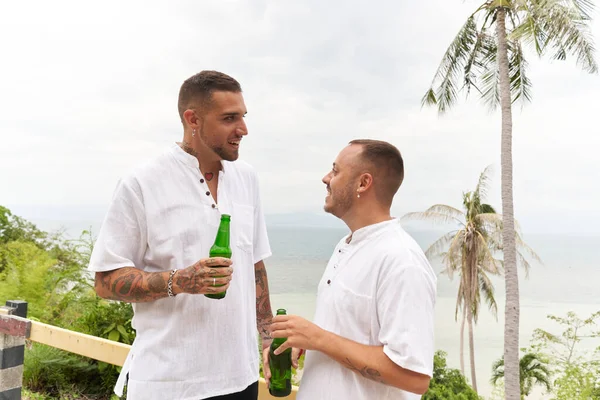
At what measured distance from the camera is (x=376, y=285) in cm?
148

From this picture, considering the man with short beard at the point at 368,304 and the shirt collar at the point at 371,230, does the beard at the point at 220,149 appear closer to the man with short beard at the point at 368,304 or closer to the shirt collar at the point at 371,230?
the man with short beard at the point at 368,304

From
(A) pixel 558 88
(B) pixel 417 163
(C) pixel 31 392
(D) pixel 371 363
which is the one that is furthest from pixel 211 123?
(A) pixel 558 88

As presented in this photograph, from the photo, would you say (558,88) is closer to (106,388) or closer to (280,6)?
(280,6)

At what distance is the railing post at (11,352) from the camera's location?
3195 mm

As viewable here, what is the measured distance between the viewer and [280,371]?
1810 millimetres

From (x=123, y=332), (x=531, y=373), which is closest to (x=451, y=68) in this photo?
(x=123, y=332)

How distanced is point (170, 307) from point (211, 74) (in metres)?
0.85

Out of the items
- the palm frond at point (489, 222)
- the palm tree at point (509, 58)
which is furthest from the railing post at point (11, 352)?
the palm frond at point (489, 222)

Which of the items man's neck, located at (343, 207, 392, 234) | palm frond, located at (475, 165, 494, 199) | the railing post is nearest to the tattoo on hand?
man's neck, located at (343, 207, 392, 234)

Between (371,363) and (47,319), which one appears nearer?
(371,363)

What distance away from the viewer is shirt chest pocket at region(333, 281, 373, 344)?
1488 millimetres

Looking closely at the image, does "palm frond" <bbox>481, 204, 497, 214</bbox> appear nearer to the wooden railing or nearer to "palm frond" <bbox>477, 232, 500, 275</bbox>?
"palm frond" <bbox>477, 232, 500, 275</bbox>

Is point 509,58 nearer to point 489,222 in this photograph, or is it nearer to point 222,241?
point 489,222

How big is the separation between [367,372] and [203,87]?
3.70 ft
